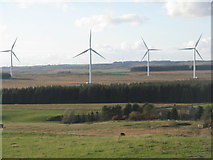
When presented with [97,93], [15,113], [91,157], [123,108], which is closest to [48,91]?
[97,93]

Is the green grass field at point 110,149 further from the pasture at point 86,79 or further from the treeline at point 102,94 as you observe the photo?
the pasture at point 86,79

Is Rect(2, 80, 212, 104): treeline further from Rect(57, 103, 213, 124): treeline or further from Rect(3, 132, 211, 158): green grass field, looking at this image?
Rect(3, 132, 211, 158): green grass field

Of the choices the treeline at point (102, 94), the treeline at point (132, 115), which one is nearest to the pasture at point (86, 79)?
the treeline at point (102, 94)

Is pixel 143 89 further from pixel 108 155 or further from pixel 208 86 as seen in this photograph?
pixel 108 155

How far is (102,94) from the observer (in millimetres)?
68000

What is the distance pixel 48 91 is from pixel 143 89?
61.4ft

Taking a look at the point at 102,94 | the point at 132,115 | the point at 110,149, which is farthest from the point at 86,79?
the point at 110,149

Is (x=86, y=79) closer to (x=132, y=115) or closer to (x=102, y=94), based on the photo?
(x=102, y=94)

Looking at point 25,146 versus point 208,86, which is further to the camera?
point 208,86

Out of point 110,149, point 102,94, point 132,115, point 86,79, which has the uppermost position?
Answer: point 86,79

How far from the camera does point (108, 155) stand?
1555 centimetres

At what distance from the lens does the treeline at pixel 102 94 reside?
6619 centimetres

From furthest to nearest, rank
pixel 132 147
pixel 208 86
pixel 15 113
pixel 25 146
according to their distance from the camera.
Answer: pixel 208 86 < pixel 15 113 < pixel 25 146 < pixel 132 147

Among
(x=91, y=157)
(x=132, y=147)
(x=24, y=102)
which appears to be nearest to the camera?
(x=91, y=157)
